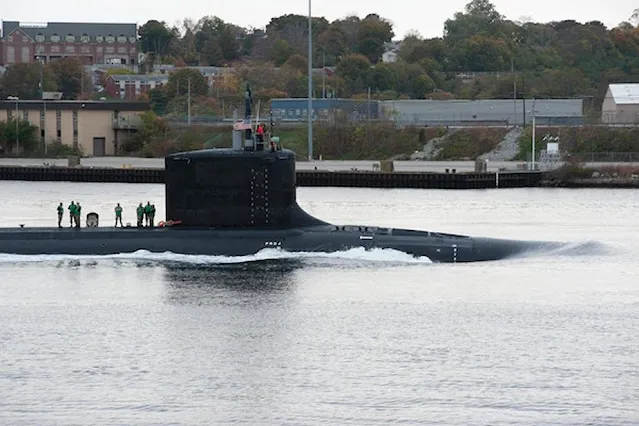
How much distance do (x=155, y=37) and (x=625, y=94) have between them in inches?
3180

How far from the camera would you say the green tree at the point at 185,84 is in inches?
4419

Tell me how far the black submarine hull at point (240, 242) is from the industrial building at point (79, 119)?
168 ft

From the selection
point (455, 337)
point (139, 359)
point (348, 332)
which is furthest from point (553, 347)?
point (139, 359)

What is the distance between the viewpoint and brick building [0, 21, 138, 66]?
15838 cm

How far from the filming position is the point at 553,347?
26.3 meters

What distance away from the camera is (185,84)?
112 meters

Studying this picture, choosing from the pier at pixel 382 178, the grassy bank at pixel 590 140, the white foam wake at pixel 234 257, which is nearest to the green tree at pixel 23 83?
the pier at pixel 382 178

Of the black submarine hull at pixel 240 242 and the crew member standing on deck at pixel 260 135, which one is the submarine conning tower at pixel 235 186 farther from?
the black submarine hull at pixel 240 242

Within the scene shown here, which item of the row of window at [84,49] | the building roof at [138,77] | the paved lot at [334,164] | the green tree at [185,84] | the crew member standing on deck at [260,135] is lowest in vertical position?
the paved lot at [334,164]

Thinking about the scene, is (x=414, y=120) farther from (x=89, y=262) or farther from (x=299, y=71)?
(x=89, y=262)

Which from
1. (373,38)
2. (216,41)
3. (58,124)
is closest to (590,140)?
(58,124)

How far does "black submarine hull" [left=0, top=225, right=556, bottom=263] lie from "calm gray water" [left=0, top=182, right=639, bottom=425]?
0.98ft

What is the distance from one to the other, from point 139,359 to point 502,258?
1400cm

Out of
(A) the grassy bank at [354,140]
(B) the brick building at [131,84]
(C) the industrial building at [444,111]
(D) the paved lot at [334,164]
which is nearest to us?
(D) the paved lot at [334,164]
